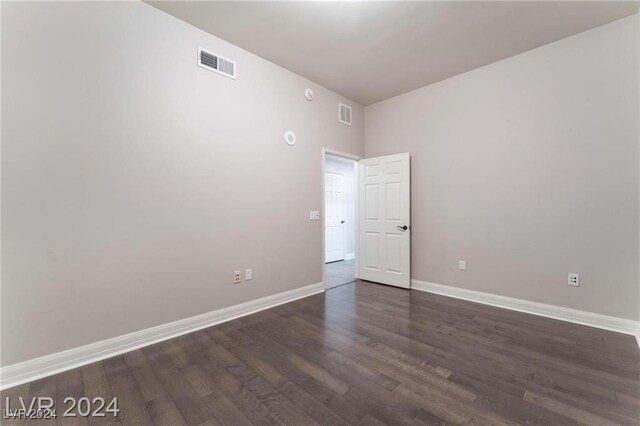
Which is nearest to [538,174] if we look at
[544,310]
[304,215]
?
[544,310]

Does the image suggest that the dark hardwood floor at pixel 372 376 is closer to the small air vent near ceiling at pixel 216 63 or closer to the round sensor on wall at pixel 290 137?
the round sensor on wall at pixel 290 137

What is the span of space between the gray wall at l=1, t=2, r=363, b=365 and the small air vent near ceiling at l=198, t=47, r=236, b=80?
0.23 feet

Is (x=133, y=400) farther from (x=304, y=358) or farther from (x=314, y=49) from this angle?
(x=314, y=49)

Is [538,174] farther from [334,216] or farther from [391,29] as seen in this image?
[334,216]

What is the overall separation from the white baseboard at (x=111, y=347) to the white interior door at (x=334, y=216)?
10.3ft

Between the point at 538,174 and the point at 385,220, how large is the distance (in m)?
1.96

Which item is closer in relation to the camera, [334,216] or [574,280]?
[574,280]

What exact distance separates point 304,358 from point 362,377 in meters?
0.49

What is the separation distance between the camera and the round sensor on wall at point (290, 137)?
3463 millimetres

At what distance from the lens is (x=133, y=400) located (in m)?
1.65

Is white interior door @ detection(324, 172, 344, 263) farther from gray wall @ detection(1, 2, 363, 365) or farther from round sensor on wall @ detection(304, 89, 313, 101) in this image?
gray wall @ detection(1, 2, 363, 365)

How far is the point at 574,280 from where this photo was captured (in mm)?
2783

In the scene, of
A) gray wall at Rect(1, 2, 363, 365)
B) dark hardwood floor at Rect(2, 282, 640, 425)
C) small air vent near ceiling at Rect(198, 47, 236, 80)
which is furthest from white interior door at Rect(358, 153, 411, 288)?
small air vent near ceiling at Rect(198, 47, 236, 80)

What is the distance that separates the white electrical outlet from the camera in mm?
2766
